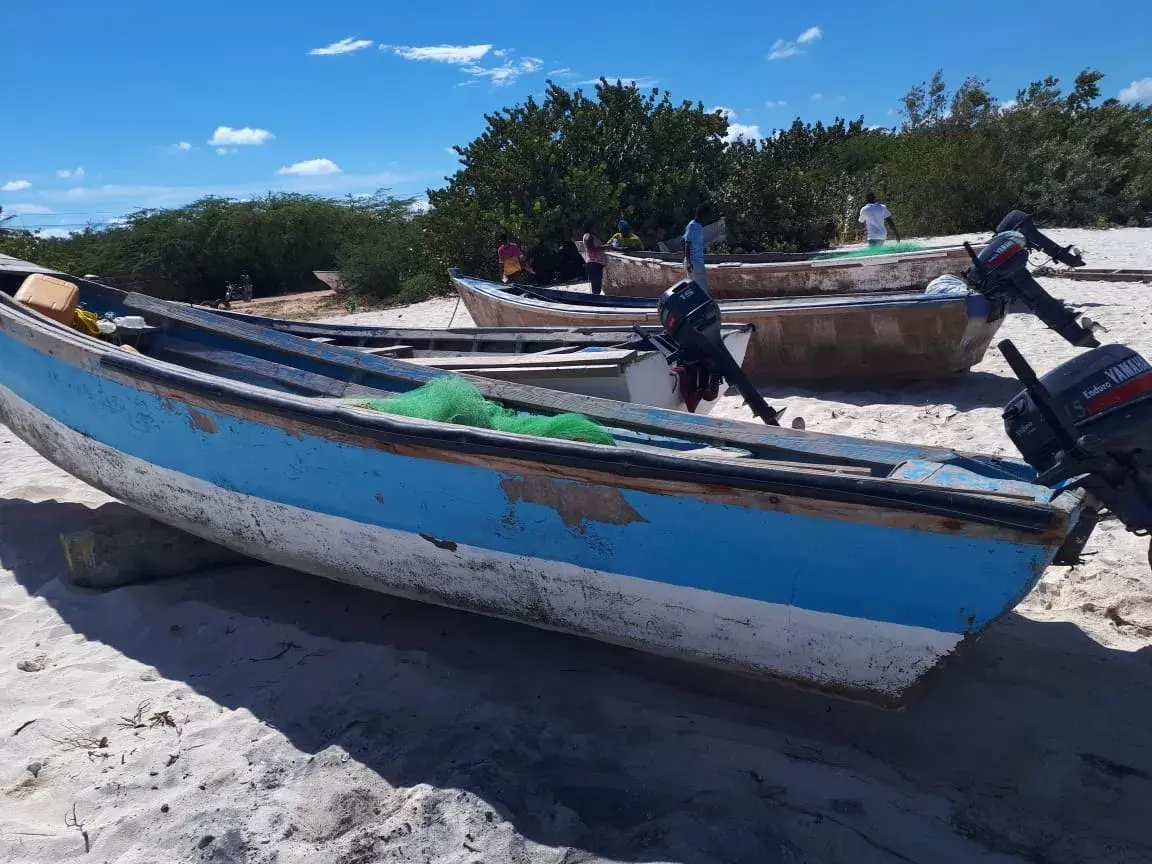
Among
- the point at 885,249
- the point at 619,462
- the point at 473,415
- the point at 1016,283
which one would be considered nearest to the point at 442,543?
the point at 473,415

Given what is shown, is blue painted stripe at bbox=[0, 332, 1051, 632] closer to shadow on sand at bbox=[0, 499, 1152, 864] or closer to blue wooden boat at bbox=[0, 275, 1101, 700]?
blue wooden boat at bbox=[0, 275, 1101, 700]

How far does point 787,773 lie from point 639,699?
1.96 ft

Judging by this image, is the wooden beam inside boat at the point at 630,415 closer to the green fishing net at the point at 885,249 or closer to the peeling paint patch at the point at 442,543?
the peeling paint patch at the point at 442,543

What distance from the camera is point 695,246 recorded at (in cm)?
792

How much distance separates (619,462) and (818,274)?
705cm

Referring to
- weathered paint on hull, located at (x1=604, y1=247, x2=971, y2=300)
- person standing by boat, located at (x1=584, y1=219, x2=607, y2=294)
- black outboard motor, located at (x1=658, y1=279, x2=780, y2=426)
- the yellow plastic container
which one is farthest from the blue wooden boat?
person standing by boat, located at (x1=584, y1=219, x2=607, y2=294)

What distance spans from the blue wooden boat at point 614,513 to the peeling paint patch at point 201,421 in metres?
0.01

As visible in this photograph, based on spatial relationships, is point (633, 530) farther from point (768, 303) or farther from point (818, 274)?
point (818, 274)

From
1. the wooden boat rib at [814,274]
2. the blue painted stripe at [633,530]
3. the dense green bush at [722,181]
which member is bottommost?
the blue painted stripe at [633,530]

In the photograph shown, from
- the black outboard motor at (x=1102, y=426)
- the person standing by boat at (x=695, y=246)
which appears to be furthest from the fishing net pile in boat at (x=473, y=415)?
the person standing by boat at (x=695, y=246)

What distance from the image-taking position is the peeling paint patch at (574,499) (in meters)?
2.68

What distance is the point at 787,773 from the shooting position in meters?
2.49

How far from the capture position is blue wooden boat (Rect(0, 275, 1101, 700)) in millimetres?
2320

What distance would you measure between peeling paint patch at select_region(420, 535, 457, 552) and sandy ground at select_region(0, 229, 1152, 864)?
50 centimetres
